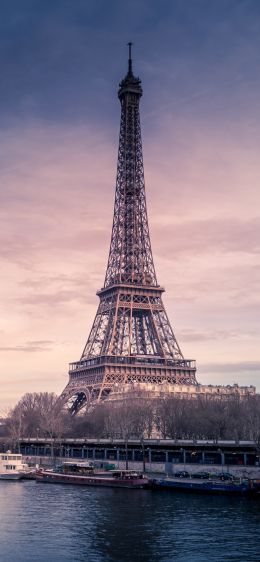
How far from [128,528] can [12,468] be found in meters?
51.4

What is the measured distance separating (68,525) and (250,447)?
3839 centimetres

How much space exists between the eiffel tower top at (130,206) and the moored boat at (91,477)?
56.7 metres

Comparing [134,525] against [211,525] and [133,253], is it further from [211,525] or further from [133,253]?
[133,253]

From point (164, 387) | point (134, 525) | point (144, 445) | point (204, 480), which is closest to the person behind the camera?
point (134, 525)

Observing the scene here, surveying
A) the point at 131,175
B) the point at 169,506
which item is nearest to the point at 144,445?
the point at 169,506

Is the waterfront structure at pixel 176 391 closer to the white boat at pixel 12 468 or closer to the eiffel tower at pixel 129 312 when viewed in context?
the eiffel tower at pixel 129 312

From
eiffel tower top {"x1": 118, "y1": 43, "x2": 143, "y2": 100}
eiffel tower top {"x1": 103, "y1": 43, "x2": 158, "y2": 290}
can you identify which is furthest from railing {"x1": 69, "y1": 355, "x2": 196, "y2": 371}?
eiffel tower top {"x1": 118, "y1": 43, "x2": 143, "y2": 100}

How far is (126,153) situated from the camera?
15088 cm

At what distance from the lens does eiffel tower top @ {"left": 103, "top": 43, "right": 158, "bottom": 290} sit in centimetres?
14700

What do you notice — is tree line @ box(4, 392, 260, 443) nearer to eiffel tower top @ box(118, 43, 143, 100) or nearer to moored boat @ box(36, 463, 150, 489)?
moored boat @ box(36, 463, 150, 489)

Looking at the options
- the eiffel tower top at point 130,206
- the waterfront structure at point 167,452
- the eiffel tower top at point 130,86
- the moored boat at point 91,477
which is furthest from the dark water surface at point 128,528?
the eiffel tower top at point 130,86

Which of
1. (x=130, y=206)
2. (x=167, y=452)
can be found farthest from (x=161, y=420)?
(x=130, y=206)

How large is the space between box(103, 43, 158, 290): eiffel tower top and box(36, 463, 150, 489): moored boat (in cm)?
5674

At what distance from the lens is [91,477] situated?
86938 mm
